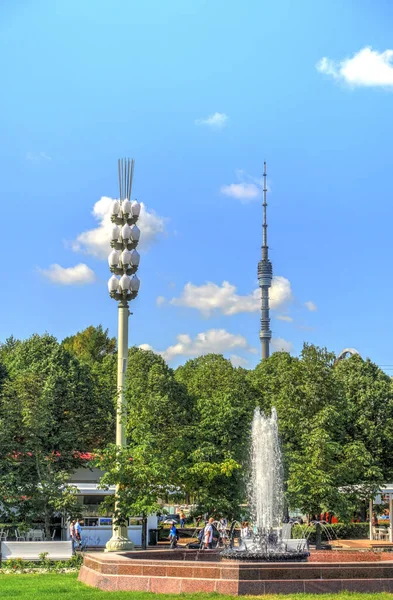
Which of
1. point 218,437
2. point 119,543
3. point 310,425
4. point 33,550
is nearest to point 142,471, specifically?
point 119,543

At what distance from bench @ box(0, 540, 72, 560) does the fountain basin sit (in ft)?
25.0

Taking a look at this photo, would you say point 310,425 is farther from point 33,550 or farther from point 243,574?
point 243,574

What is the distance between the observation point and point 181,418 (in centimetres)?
5172

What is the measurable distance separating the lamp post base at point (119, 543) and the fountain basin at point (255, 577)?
10100mm

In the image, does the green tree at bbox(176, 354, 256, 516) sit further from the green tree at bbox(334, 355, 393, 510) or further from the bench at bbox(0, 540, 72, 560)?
the bench at bbox(0, 540, 72, 560)

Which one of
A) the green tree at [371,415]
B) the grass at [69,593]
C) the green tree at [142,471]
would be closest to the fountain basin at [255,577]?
the grass at [69,593]

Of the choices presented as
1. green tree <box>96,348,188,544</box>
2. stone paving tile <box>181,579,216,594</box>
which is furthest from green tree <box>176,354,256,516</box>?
stone paving tile <box>181,579,216,594</box>

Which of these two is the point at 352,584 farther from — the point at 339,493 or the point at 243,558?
the point at 339,493

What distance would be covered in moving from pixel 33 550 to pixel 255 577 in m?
10.6

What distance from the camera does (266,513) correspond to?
25.9 metres

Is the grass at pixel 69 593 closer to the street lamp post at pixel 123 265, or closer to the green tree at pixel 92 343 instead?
the street lamp post at pixel 123 265

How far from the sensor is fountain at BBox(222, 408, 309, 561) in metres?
19.0

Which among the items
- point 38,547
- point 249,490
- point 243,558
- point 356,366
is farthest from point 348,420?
point 243,558

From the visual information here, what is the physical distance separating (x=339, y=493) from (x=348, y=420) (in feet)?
45.2
